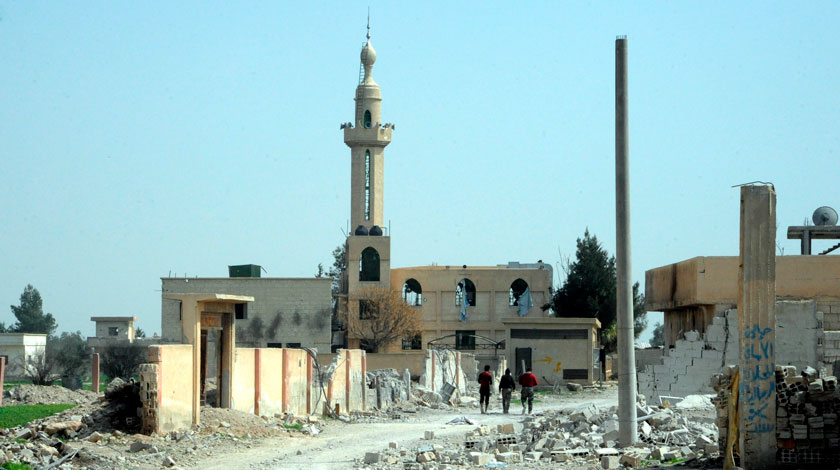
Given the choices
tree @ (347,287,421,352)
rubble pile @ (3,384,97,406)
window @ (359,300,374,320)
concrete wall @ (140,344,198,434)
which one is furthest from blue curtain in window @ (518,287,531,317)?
concrete wall @ (140,344,198,434)

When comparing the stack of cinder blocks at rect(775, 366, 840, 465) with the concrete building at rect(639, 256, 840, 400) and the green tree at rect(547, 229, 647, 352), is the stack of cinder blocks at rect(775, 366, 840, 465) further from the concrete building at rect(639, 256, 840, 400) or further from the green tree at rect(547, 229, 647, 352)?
the green tree at rect(547, 229, 647, 352)

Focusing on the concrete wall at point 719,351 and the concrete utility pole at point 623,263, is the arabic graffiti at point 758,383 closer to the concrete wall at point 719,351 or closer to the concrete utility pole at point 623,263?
the concrete utility pole at point 623,263

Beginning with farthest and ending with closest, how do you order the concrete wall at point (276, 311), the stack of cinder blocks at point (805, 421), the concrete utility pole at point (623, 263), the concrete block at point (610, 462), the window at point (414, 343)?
the window at point (414, 343), the concrete wall at point (276, 311), the concrete utility pole at point (623, 263), the concrete block at point (610, 462), the stack of cinder blocks at point (805, 421)

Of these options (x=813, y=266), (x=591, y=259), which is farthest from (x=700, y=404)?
(x=591, y=259)

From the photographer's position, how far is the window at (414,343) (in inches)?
2864

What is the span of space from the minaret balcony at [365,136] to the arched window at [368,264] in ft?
25.6

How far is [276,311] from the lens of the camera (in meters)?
66.2

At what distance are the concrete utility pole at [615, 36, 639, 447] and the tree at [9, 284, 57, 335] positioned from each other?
354ft

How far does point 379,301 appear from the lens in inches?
2773

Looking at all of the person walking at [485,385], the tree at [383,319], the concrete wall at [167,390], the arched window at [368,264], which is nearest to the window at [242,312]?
the tree at [383,319]

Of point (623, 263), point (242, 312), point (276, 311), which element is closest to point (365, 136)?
point (276, 311)

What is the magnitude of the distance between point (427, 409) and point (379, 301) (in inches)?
1476

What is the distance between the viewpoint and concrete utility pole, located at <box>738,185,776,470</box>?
13156 millimetres

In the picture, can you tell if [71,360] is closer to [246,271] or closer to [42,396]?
[246,271]
